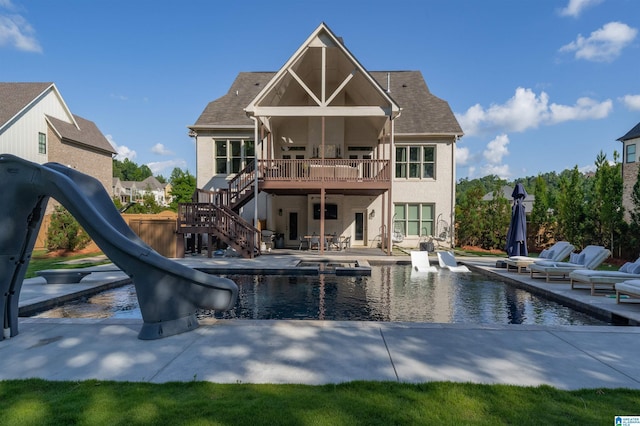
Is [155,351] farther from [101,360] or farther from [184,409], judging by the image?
[184,409]

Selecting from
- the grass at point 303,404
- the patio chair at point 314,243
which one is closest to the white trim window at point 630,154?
the patio chair at point 314,243

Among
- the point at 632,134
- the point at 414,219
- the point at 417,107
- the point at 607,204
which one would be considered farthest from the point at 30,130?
the point at 632,134

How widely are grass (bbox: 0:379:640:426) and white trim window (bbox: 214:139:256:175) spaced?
17.6m

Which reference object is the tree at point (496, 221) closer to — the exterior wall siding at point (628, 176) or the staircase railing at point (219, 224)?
the exterior wall siding at point (628, 176)

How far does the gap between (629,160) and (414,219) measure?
1561cm

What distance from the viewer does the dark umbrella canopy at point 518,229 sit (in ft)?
41.4

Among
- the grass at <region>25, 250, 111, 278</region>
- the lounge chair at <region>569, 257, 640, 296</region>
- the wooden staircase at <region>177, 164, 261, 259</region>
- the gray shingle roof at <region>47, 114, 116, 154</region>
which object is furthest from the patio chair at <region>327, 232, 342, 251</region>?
the gray shingle roof at <region>47, 114, 116, 154</region>

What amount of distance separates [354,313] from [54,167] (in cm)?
559

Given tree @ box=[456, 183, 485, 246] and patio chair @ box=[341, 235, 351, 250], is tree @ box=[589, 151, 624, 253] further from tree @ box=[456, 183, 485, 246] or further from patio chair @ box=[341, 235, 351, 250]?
patio chair @ box=[341, 235, 351, 250]

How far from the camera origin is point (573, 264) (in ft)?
34.0

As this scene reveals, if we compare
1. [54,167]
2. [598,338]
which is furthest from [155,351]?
[598,338]

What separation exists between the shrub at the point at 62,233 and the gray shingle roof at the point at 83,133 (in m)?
12.8

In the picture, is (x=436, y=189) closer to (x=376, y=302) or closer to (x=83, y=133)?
(x=376, y=302)

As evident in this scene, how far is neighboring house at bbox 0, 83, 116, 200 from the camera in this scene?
24172 mm
